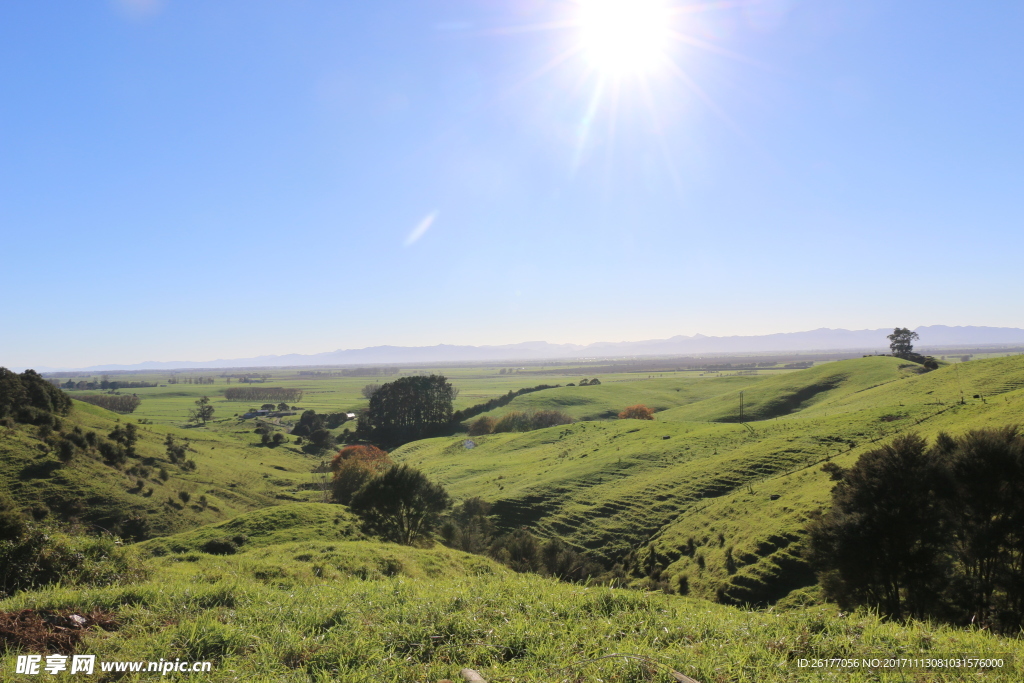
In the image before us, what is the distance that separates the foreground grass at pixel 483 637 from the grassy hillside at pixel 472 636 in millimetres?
20

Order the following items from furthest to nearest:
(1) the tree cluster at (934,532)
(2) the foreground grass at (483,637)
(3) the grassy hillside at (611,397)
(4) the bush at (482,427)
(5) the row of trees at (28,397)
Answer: (3) the grassy hillside at (611,397), (4) the bush at (482,427), (5) the row of trees at (28,397), (1) the tree cluster at (934,532), (2) the foreground grass at (483,637)

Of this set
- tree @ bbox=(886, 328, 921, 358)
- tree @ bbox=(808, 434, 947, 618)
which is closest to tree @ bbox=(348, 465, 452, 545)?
tree @ bbox=(808, 434, 947, 618)

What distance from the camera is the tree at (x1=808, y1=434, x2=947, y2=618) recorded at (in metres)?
18.6

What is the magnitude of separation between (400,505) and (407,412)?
312ft

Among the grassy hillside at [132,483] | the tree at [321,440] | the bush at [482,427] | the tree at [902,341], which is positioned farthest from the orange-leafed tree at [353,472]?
the tree at [902,341]

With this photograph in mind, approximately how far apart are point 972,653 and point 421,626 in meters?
6.70

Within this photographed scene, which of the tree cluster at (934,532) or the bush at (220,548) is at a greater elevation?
the tree cluster at (934,532)

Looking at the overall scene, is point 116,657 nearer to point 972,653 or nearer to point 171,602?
point 171,602

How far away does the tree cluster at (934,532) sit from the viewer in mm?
17531

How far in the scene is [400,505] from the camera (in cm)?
3844

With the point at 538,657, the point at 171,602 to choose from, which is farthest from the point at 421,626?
the point at 171,602

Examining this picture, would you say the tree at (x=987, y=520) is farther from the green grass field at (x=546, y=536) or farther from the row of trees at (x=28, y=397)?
the row of trees at (x=28, y=397)

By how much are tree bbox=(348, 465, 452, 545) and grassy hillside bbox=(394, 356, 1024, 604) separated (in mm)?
11320

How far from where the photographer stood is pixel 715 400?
4341 inches
